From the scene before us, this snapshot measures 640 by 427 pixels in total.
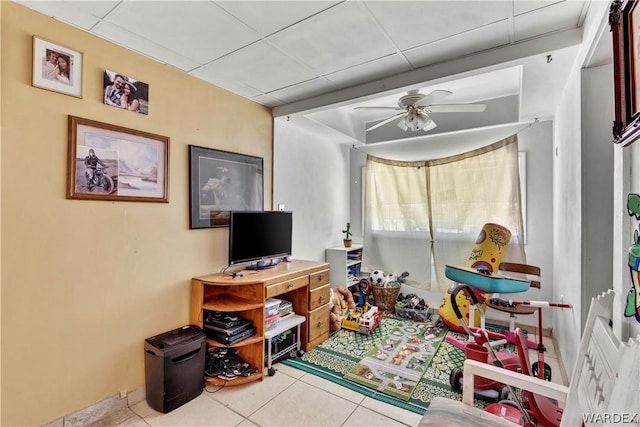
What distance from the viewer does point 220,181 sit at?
8.87ft

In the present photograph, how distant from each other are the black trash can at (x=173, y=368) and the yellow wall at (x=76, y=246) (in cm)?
15

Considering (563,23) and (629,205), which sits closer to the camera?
(629,205)

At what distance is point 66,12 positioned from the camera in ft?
5.59

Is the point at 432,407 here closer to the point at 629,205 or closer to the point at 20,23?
the point at 629,205

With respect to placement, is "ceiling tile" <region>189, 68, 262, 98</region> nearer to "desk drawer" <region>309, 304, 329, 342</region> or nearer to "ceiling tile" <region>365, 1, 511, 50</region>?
"ceiling tile" <region>365, 1, 511, 50</region>

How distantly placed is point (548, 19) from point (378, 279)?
322cm

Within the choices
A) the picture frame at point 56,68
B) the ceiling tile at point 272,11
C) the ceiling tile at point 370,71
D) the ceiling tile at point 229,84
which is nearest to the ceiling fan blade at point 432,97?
the ceiling tile at point 370,71

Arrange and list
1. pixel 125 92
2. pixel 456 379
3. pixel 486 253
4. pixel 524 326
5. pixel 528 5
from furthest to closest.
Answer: pixel 524 326, pixel 486 253, pixel 456 379, pixel 125 92, pixel 528 5

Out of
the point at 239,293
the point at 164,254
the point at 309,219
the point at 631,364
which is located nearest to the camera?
the point at 631,364

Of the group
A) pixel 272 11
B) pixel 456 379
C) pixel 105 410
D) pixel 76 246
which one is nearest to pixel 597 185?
pixel 456 379

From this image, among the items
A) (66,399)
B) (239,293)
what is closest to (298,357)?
(239,293)

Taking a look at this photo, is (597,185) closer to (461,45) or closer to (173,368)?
(461,45)

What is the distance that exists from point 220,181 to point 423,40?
2.03 m

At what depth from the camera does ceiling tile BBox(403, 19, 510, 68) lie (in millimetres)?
1865
